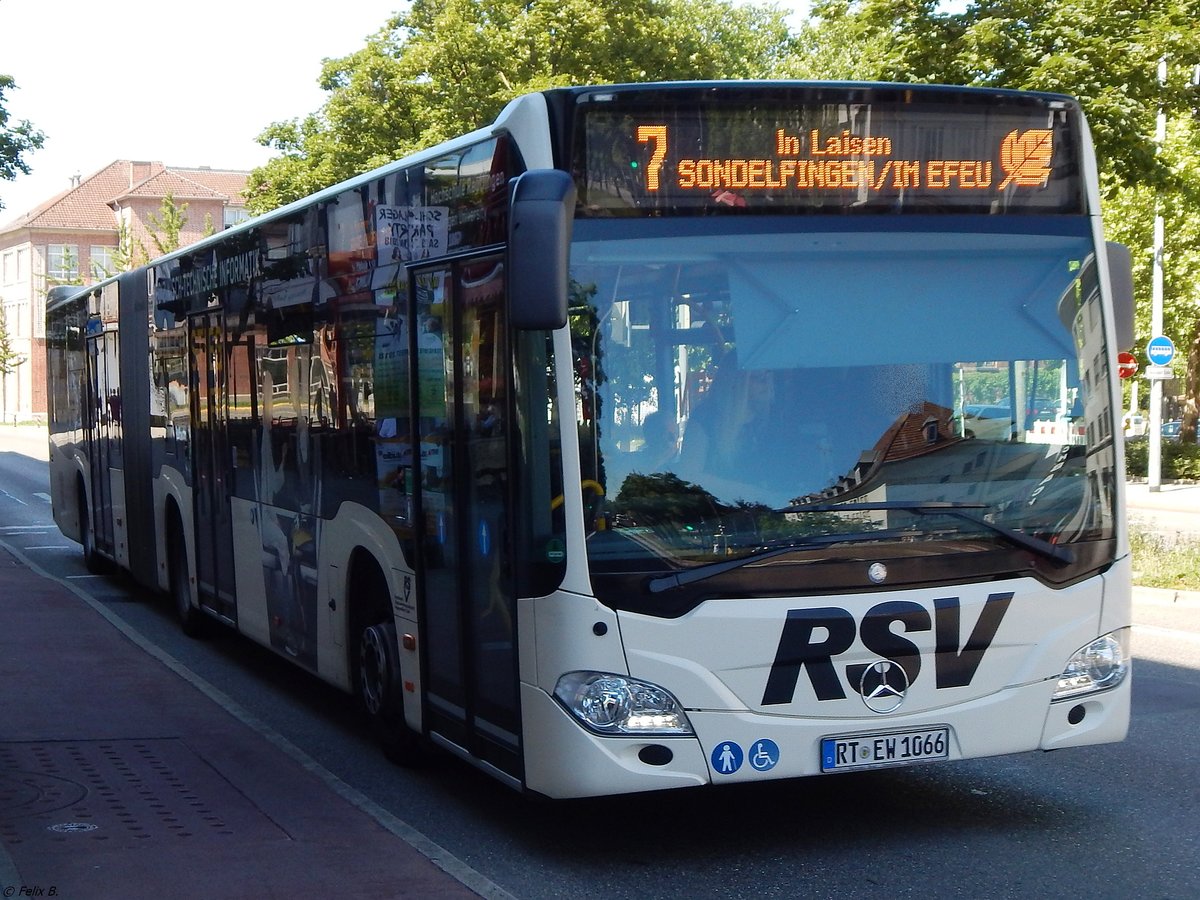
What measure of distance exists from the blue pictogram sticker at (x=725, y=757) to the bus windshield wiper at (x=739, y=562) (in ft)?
2.07

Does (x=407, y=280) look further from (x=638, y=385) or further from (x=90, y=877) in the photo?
(x=90, y=877)

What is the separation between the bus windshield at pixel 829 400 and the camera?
5984 mm

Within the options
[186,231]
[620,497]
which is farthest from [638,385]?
[186,231]

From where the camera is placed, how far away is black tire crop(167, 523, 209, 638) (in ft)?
43.7

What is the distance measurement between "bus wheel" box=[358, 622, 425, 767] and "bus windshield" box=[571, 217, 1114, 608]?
2412mm

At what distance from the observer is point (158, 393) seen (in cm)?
1388

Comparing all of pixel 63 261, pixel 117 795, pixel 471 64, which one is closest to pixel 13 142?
pixel 471 64

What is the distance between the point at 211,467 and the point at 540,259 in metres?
7.08

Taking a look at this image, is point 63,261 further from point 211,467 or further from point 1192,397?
point 211,467

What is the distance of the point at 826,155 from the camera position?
20.9ft

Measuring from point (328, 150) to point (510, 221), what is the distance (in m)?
42.4

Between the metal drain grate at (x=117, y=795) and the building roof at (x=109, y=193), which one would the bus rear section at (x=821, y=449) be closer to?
the metal drain grate at (x=117, y=795)

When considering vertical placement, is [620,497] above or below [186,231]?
below

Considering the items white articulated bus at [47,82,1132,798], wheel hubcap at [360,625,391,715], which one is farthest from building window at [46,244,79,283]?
white articulated bus at [47,82,1132,798]
